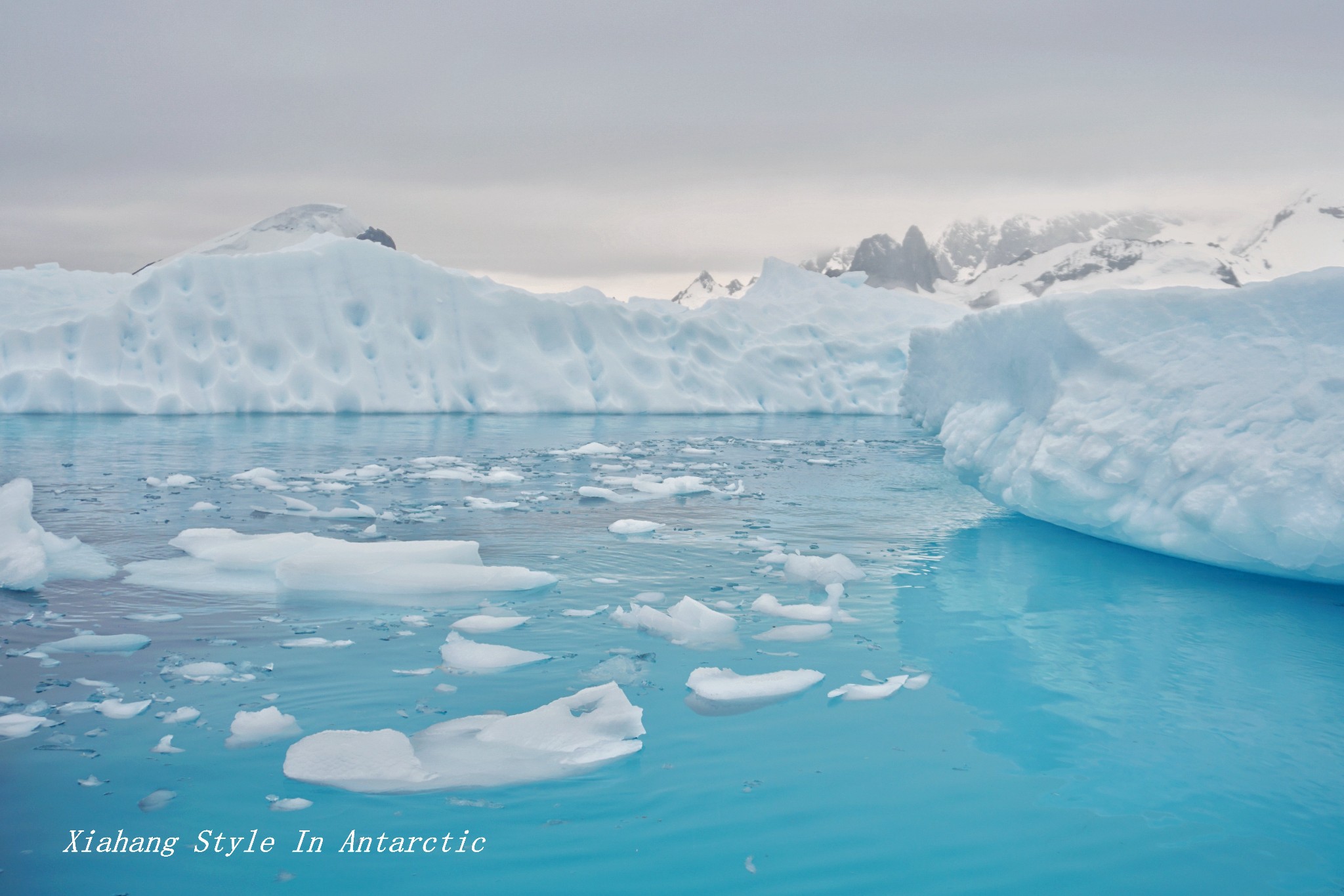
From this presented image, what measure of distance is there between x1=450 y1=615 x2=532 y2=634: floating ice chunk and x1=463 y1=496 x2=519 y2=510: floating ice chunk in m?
3.75

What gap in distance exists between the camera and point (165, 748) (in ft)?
10.6

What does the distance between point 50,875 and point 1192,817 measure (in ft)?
10.7

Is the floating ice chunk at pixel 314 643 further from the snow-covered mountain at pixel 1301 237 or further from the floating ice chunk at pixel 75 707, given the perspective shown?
the snow-covered mountain at pixel 1301 237

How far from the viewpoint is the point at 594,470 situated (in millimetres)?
11984

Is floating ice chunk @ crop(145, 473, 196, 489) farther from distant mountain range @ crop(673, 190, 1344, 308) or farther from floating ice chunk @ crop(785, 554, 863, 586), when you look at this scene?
distant mountain range @ crop(673, 190, 1344, 308)

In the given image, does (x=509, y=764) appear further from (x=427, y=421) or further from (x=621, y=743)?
(x=427, y=421)

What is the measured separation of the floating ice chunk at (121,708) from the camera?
11.4 feet

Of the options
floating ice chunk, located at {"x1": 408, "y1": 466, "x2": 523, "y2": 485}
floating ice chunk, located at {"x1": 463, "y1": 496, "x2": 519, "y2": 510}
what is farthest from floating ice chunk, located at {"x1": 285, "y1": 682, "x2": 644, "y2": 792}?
floating ice chunk, located at {"x1": 408, "y1": 466, "x2": 523, "y2": 485}

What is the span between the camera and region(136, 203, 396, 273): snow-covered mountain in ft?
158

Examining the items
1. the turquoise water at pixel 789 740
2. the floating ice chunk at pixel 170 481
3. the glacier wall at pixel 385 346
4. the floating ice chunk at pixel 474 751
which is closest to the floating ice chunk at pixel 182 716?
the turquoise water at pixel 789 740

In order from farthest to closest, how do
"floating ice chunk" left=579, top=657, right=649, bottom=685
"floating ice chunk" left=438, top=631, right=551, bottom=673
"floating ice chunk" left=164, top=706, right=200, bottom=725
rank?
"floating ice chunk" left=438, top=631, right=551, bottom=673 → "floating ice chunk" left=579, top=657, right=649, bottom=685 → "floating ice chunk" left=164, top=706, right=200, bottom=725

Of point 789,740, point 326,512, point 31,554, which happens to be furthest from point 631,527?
point 789,740

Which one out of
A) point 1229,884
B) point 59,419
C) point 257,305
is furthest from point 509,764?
point 257,305

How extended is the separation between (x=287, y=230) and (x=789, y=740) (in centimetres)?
5278
